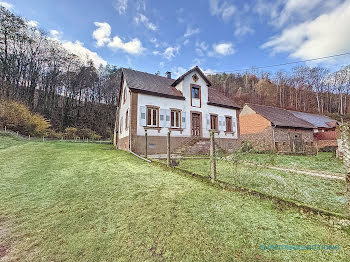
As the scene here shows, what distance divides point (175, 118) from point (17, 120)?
19021mm

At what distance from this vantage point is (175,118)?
47.7 ft

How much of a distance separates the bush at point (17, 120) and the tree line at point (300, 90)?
1646 inches

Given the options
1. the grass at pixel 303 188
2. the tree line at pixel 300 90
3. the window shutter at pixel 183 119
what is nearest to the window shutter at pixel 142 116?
the window shutter at pixel 183 119

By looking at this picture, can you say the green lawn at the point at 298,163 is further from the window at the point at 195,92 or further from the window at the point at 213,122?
the window at the point at 195,92

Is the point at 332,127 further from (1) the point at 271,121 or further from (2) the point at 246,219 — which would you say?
(2) the point at 246,219

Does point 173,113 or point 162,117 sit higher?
point 173,113

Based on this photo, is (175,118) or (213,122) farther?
(213,122)

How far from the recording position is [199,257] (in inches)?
83.6

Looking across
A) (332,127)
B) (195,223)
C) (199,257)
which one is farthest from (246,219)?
(332,127)

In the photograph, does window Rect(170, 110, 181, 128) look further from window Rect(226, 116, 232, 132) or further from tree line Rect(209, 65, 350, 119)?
tree line Rect(209, 65, 350, 119)

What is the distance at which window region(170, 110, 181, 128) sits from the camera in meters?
14.4

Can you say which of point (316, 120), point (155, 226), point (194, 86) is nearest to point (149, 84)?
point (194, 86)

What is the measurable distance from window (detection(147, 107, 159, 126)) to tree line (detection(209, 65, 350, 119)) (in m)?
35.9

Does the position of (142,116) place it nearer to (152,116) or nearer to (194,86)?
(152,116)
